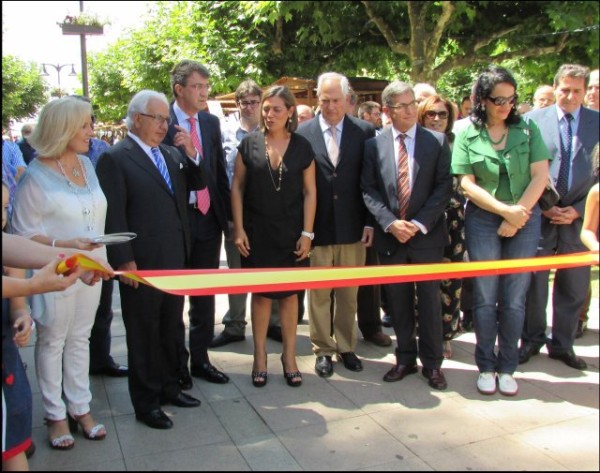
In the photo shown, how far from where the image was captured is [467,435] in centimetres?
332

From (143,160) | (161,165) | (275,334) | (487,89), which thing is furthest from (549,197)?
(143,160)

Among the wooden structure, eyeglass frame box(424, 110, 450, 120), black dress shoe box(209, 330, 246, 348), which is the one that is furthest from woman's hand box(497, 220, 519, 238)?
the wooden structure

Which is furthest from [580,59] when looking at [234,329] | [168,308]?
[168,308]

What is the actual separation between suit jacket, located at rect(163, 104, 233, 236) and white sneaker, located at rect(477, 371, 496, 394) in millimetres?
2033

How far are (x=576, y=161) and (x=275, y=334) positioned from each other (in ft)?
9.14

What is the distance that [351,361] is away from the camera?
4441mm

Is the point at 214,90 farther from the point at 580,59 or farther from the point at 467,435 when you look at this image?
the point at 467,435

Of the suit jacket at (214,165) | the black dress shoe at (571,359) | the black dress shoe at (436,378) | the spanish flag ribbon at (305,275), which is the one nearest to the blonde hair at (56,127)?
the spanish flag ribbon at (305,275)

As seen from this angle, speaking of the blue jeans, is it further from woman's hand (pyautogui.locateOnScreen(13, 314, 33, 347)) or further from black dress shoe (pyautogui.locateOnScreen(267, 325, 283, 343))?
woman's hand (pyautogui.locateOnScreen(13, 314, 33, 347))

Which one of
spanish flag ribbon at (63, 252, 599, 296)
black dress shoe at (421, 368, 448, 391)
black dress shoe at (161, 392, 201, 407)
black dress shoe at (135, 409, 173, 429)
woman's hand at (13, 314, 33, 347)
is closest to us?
woman's hand at (13, 314, 33, 347)

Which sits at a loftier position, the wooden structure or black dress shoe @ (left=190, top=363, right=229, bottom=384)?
the wooden structure

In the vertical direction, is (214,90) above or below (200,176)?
above

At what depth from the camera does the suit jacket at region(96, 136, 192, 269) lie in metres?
3.34

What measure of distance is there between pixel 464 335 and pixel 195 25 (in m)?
13.8
